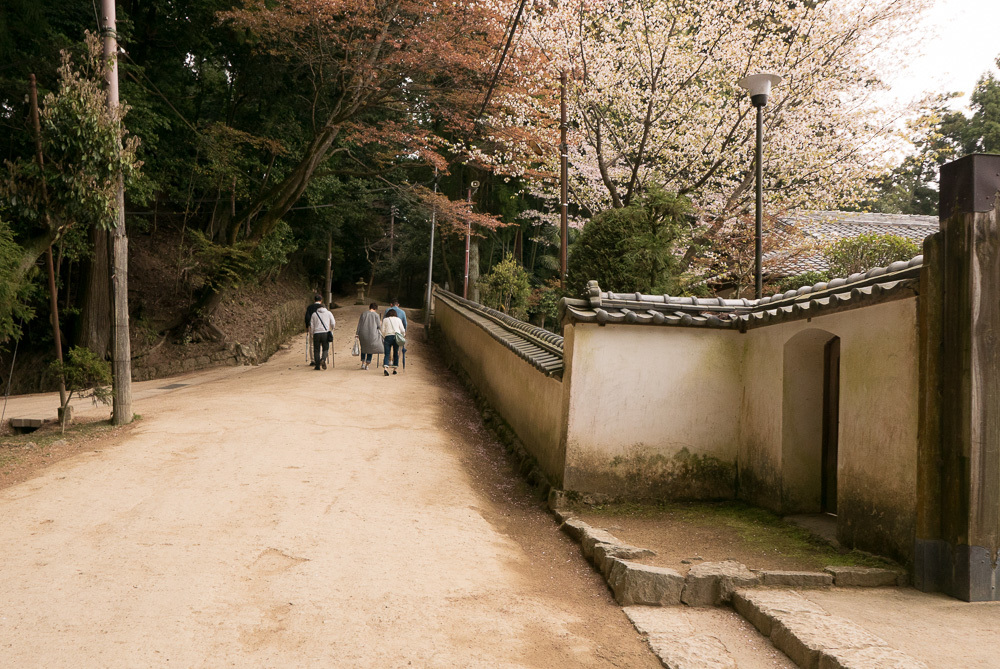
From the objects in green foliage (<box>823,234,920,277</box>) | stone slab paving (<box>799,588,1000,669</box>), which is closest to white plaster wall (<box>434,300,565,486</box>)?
stone slab paving (<box>799,588,1000,669</box>)

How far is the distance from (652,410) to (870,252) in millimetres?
8848

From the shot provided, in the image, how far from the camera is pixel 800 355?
6.36 m

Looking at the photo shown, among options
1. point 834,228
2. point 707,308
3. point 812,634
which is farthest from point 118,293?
point 834,228

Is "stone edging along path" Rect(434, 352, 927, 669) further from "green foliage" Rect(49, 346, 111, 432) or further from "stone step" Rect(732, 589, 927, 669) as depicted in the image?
"green foliage" Rect(49, 346, 111, 432)

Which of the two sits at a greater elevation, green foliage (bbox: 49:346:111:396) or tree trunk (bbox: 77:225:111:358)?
tree trunk (bbox: 77:225:111:358)

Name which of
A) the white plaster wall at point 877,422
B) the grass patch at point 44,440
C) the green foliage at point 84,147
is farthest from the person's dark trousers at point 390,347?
the white plaster wall at point 877,422

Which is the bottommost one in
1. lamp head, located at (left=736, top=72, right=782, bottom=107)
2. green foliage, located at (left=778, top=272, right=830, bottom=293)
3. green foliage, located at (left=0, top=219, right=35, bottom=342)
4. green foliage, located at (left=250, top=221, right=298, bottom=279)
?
green foliage, located at (left=0, top=219, right=35, bottom=342)

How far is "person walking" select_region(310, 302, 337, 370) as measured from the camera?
566 inches

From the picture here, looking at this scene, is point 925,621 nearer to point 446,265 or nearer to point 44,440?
point 44,440

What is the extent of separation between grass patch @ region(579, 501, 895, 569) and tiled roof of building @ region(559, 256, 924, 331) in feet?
6.09

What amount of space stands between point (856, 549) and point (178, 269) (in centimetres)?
1874

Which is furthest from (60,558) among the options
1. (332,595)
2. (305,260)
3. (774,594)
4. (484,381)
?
(305,260)

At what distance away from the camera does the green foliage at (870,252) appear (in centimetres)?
1299

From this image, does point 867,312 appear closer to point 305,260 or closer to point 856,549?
point 856,549
